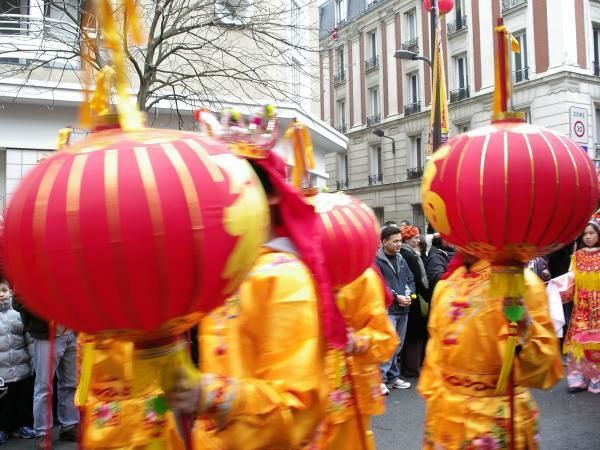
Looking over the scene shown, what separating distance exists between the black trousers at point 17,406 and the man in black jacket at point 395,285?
3693mm

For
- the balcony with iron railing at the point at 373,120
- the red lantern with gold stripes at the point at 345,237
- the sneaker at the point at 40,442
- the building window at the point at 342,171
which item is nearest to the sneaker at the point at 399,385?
the sneaker at the point at 40,442

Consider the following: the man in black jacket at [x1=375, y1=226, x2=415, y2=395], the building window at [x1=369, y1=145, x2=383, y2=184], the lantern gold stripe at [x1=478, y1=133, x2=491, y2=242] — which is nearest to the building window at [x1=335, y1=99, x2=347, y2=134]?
the building window at [x1=369, y1=145, x2=383, y2=184]

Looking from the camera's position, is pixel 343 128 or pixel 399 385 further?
pixel 343 128

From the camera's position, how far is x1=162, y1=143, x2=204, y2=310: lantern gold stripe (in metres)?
1.16

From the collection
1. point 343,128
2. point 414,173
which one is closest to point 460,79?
point 414,173

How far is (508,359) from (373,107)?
2866cm

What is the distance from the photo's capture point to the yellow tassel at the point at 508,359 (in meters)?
2.47

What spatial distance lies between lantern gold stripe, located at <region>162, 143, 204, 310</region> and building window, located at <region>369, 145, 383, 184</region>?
94.2 ft

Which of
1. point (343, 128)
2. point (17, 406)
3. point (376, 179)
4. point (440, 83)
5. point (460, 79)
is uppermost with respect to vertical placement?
point (460, 79)

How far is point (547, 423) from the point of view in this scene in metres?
5.52

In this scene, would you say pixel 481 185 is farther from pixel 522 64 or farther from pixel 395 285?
pixel 522 64

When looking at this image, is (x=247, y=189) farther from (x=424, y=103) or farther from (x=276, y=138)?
(x=424, y=103)

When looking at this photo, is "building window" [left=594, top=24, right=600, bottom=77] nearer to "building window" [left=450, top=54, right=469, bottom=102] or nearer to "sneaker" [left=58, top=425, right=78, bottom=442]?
"building window" [left=450, top=54, right=469, bottom=102]

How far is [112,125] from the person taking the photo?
4.78 feet
